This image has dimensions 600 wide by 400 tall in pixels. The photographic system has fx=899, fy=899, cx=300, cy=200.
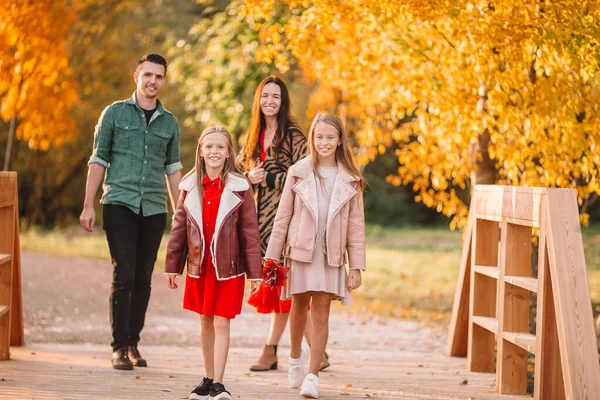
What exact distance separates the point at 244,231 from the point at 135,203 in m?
1.26

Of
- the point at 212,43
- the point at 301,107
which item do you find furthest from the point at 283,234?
the point at 301,107

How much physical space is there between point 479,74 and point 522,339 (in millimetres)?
2433

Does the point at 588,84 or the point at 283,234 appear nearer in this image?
the point at 283,234

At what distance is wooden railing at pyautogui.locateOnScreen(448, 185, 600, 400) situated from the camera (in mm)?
4145

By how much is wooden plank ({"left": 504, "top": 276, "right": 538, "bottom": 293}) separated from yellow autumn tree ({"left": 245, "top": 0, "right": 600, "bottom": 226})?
4.86 feet

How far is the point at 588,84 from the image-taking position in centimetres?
698

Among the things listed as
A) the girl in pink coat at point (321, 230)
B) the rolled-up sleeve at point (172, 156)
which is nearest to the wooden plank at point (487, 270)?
the girl in pink coat at point (321, 230)

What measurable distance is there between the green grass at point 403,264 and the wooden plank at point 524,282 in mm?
5584

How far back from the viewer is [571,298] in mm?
4215

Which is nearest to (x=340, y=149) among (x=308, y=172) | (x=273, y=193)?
(x=308, y=172)

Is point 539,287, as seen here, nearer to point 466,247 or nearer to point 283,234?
point 283,234

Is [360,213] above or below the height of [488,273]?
above

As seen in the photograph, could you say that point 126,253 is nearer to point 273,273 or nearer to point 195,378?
point 195,378

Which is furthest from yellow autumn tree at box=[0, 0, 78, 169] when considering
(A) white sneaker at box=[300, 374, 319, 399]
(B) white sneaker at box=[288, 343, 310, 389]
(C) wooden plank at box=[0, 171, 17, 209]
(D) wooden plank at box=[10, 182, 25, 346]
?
(A) white sneaker at box=[300, 374, 319, 399]
